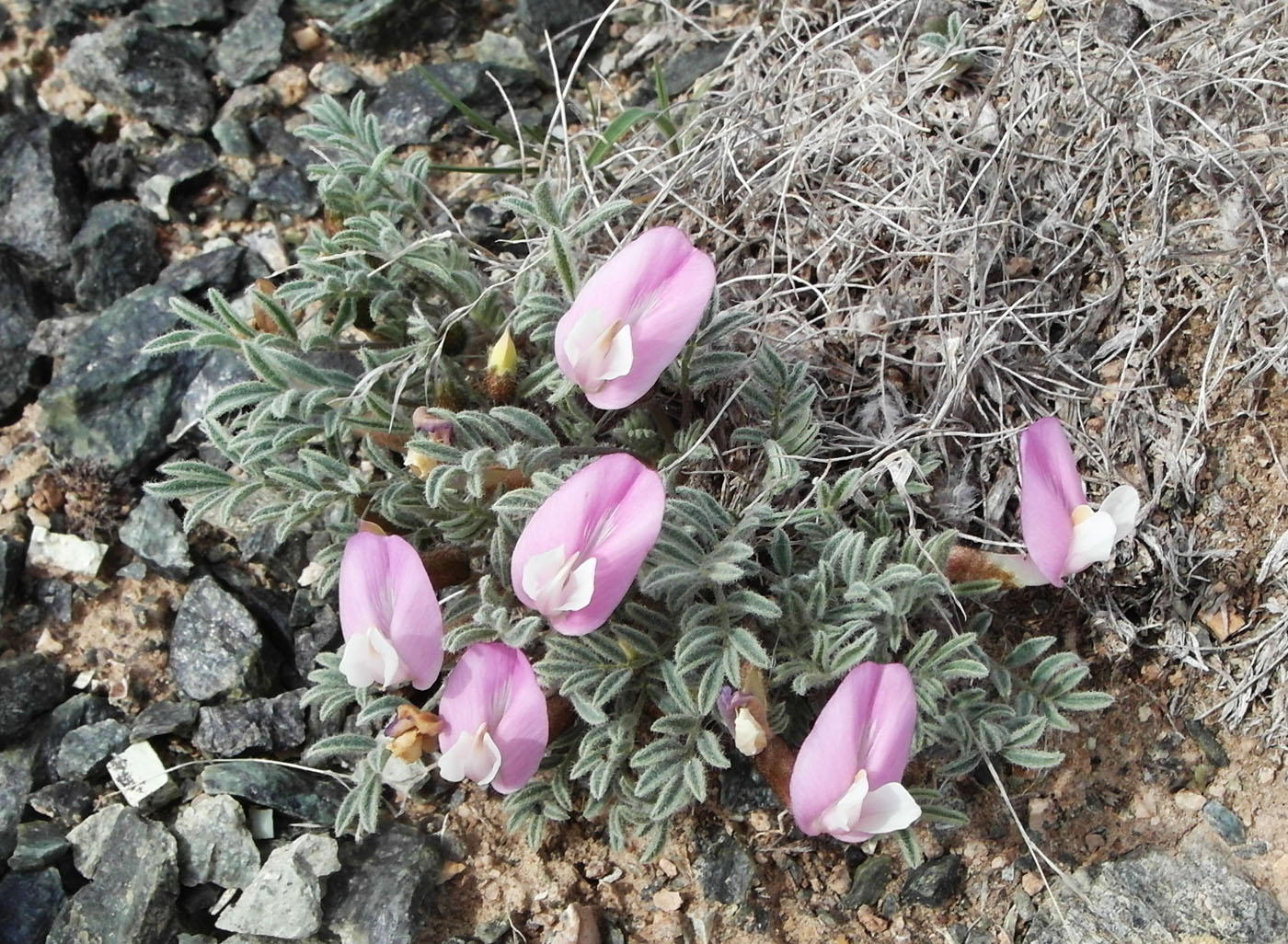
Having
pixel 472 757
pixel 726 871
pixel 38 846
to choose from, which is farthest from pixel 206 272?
pixel 726 871

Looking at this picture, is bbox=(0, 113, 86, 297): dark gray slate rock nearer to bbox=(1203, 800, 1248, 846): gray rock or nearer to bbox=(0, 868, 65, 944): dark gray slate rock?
bbox=(0, 868, 65, 944): dark gray slate rock

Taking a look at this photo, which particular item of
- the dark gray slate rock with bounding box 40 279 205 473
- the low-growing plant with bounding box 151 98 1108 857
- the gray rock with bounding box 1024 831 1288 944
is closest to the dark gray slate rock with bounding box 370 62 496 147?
the low-growing plant with bounding box 151 98 1108 857

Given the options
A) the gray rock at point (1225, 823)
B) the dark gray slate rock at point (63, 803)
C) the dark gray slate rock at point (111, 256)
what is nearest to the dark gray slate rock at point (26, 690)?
the dark gray slate rock at point (63, 803)

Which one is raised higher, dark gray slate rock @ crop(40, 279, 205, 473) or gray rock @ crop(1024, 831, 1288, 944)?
dark gray slate rock @ crop(40, 279, 205, 473)

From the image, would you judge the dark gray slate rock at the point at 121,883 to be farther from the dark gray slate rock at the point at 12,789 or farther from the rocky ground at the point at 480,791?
the dark gray slate rock at the point at 12,789

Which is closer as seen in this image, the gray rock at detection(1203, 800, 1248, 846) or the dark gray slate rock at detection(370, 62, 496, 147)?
the gray rock at detection(1203, 800, 1248, 846)

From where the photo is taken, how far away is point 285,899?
2.60 m

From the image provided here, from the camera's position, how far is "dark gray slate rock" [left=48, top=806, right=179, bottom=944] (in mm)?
2580

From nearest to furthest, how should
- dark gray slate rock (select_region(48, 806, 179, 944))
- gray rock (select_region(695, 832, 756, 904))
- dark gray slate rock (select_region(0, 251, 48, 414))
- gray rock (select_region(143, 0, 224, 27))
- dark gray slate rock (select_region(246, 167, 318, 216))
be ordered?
dark gray slate rock (select_region(48, 806, 179, 944))
gray rock (select_region(695, 832, 756, 904))
dark gray slate rock (select_region(0, 251, 48, 414))
dark gray slate rock (select_region(246, 167, 318, 216))
gray rock (select_region(143, 0, 224, 27))

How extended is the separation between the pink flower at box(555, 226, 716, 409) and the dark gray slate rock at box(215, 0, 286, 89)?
76.6 inches

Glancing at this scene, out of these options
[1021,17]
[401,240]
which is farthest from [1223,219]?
[401,240]

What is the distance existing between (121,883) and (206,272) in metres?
1.66

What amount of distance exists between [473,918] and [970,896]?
1.10 m

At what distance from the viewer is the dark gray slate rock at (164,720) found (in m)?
2.86
